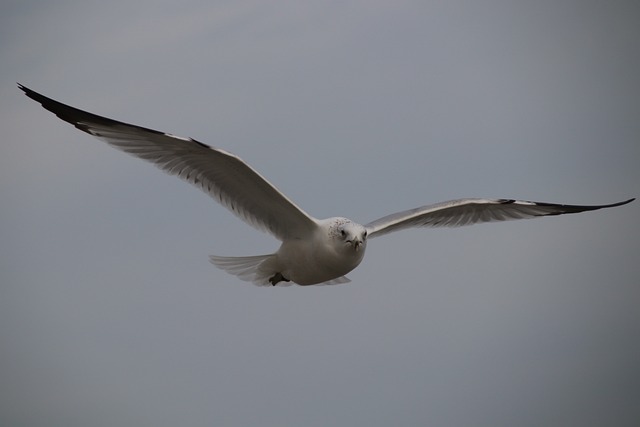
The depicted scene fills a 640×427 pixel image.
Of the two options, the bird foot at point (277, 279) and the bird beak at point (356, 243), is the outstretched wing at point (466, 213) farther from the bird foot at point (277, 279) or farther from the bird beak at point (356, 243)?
the bird foot at point (277, 279)

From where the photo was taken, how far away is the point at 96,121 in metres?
11.1

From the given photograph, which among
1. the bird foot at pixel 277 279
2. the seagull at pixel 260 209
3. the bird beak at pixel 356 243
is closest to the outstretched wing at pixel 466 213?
the seagull at pixel 260 209

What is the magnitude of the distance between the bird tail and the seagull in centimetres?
1

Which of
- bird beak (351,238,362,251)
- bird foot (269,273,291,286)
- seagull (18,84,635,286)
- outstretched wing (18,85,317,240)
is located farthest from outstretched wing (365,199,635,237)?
bird foot (269,273,291,286)

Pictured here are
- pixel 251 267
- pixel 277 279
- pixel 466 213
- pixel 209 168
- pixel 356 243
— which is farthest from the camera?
pixel 466 213

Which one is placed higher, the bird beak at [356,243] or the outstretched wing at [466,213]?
the outstretched wing at [466,213]

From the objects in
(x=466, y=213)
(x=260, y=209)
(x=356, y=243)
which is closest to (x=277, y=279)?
(x=260, y=209)

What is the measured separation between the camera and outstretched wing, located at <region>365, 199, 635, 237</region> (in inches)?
491

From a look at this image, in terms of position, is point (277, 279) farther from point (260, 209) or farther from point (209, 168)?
point (209, 168)

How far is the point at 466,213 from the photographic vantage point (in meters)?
13.5

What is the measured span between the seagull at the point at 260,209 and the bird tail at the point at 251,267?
10mm

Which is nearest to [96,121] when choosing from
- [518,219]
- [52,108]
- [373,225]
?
[52,108]

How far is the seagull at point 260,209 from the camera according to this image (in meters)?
11.2

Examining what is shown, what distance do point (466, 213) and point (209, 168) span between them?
3.39 metres
